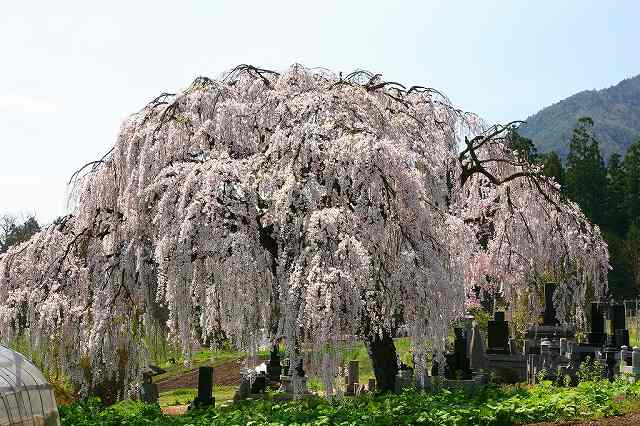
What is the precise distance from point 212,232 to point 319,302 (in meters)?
2.07

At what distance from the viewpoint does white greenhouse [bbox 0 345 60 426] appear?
250 inches

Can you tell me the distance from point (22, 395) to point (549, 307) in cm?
1836

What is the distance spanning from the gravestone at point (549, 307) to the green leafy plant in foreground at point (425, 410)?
7.13 metres

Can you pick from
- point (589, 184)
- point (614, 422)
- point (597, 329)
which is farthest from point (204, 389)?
point (589, 184)

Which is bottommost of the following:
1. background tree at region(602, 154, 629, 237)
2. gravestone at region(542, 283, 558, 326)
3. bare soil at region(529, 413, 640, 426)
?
bare soil at region(529, 413, 640, 426)

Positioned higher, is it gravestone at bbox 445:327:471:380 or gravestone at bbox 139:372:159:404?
gravestone at bbox 445:327:471:380

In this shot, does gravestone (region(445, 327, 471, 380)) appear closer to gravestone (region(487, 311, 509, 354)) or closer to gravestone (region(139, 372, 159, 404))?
gravestone (region(487, 311, 509, 354))

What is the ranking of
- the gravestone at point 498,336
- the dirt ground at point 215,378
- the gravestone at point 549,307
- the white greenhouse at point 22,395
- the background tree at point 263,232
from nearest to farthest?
the white greenhouse at point 22,395
the background tree at point 263,232
the gravestone at point 498,336
the gravestone at point 549,307
the dirt ground at point 215,378

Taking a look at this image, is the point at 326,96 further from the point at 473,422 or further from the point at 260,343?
the point at 473,422

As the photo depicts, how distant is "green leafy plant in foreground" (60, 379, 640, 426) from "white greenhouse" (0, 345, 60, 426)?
4.69m

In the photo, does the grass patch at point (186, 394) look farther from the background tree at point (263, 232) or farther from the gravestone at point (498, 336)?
the gravestone at point (498, 336)

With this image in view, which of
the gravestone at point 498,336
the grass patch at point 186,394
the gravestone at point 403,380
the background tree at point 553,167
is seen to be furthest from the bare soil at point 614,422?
the background tree at point 553,167

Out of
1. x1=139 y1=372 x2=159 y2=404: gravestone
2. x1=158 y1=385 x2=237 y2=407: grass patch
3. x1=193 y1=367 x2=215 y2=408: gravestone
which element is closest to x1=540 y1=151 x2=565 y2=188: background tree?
x1=158 y1=385 x2=237 y2=407: grass patch

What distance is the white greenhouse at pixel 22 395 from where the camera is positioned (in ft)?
20.9
